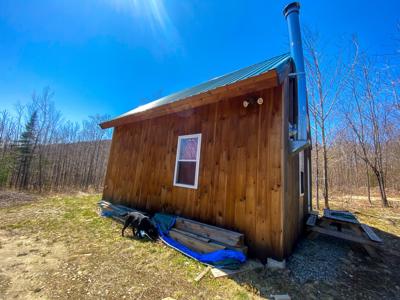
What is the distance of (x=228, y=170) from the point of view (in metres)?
3.50

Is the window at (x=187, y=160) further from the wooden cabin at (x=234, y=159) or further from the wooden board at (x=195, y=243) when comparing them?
the wooden board at (x=195, y=243)

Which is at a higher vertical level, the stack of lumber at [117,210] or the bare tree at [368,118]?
the bare tree at [368,118]

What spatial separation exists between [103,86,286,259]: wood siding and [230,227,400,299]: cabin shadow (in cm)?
42

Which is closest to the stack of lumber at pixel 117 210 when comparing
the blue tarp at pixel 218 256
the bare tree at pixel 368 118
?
the blue tarp at pixel 218 256

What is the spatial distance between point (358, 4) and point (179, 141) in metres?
6.85

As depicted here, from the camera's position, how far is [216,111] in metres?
3.97

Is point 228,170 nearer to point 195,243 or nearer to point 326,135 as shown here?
point 195,243

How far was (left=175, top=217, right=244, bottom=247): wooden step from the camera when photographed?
2.91 metres

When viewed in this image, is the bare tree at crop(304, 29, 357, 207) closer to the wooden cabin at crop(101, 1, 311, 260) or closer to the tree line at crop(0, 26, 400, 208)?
the tree line at crop(0, 26, 400, 208)

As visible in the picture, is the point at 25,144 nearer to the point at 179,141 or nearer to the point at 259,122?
the point at 179,141

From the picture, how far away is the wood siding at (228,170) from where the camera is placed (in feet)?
9.60

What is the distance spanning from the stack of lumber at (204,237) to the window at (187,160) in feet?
2.92

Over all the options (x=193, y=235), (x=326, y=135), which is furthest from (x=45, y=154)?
(x=326, y=135)

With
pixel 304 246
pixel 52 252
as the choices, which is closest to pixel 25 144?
pixel 52 252
